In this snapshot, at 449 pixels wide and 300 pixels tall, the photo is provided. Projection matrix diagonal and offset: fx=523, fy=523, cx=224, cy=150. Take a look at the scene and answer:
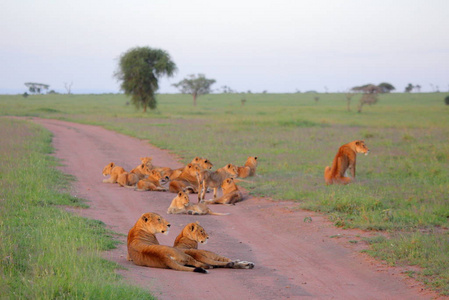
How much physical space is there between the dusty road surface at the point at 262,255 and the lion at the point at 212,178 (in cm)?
46

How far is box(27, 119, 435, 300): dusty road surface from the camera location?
5.56 m

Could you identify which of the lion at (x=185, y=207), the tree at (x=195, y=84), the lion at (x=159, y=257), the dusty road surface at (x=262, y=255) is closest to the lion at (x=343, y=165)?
the dusty road surface at (x=262, y=255)

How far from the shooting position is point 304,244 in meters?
7.77

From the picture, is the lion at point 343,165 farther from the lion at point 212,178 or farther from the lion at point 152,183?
the lion at point 152,183

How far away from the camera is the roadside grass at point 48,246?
4.53 metres

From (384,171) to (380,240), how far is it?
7152 mm

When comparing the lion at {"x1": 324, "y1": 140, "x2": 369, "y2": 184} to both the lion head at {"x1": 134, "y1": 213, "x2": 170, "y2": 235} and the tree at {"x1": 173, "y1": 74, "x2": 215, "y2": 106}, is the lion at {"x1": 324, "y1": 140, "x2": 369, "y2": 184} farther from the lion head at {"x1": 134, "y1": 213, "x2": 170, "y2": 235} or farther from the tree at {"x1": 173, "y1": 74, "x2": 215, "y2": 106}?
the tree at {"x1": 173, "y1": 74, "x2": 215, "y2": 106}

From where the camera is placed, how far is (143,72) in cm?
4897

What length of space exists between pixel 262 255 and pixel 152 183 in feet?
17.8

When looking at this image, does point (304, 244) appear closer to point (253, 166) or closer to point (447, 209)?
point (447, 209)

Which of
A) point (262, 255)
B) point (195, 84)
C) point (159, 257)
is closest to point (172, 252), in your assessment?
point (159, 257)

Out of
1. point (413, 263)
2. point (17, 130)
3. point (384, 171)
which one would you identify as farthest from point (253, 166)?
point (17, 130)

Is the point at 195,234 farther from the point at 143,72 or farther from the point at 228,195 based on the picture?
the point at 143,72

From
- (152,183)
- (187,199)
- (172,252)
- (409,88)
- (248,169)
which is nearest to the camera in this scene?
(172,252)
